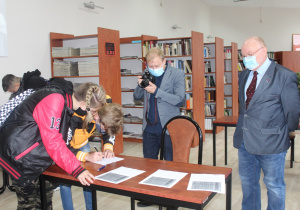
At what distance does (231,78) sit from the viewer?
7.34 metres

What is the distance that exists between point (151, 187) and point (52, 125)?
0.64 m

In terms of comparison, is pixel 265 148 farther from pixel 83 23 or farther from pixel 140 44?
pixel 83 23

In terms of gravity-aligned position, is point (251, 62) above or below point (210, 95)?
above

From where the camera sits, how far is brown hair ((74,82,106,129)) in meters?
1.84

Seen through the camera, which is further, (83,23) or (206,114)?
(206,114)

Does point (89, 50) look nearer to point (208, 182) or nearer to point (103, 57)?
point (103, 57)

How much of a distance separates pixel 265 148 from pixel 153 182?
3.32 feet

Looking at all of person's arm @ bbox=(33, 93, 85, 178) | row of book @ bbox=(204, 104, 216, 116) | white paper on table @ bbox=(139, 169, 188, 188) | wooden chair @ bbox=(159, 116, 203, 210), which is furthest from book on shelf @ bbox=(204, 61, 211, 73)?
person's arm @ bbox=(33, 93, 85, 178)

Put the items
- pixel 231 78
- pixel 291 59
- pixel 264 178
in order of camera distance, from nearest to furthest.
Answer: pixel 264 178 < pixel 231 78 < pixel 291 59

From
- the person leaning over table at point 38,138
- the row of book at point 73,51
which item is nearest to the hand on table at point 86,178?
the person leaning over table at point 38,138

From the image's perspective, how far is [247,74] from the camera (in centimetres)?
241

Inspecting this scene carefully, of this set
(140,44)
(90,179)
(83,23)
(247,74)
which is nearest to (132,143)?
(140,44)

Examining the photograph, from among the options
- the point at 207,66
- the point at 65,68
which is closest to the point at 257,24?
the point at 207,66

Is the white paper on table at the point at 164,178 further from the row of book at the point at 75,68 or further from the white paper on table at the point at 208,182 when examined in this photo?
the row of book at the point at 75,68
